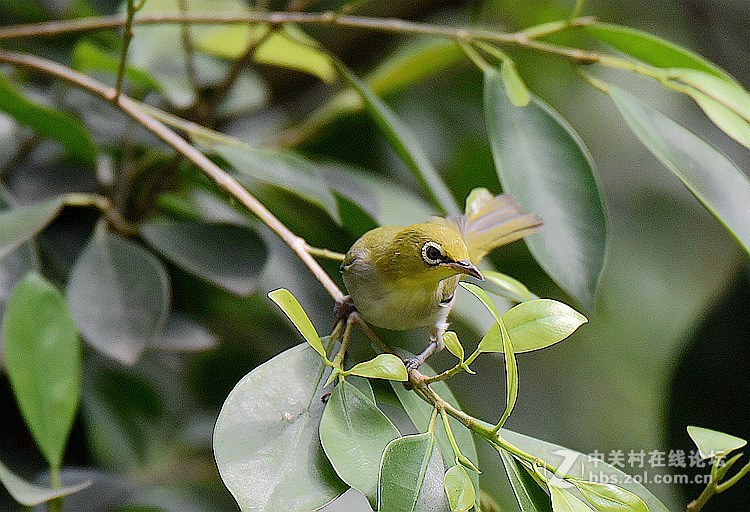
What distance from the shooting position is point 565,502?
41 cm

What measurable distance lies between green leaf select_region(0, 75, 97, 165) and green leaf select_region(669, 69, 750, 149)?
60cm

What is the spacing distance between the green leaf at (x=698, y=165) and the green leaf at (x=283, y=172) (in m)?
0.27

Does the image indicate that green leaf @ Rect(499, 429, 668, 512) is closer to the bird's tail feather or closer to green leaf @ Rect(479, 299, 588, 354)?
green leaf @ Rect(479, 299, 588, 354)

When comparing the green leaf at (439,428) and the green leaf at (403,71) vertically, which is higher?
the green leaf at (403,71)

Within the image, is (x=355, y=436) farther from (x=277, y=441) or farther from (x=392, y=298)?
(x=392, y=298)

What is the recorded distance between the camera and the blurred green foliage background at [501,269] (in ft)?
3.04

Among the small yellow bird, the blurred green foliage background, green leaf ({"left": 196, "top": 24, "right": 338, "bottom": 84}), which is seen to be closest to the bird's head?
the small yellow bird

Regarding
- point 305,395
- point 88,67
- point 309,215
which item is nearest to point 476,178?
point 309,215

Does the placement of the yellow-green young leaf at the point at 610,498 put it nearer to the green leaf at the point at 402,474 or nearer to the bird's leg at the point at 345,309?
the green leaf at the point at 402,474

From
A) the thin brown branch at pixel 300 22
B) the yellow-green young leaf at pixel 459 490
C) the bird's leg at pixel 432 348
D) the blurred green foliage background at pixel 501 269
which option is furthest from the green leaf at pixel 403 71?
the yellow-green young leaf at pixel 459 490

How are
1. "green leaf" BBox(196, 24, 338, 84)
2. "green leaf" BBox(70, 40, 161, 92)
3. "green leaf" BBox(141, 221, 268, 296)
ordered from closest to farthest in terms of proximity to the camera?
"green leaf" BBox(141, 221, 268, 296) < "green leaf" BBox(70, 40, 161, 92) < "green leaf" BBox(196, 24, 338, 84)

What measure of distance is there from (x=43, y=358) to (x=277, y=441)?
1.06 feet

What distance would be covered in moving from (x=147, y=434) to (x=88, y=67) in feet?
1.56

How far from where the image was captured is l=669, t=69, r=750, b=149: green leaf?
593 mm
